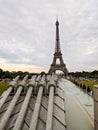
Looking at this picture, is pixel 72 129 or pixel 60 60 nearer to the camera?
pixel 72 129

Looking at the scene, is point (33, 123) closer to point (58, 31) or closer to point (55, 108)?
point (55, 108)

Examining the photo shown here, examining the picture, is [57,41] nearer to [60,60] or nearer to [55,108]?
[60,60]

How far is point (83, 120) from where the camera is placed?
864 cm

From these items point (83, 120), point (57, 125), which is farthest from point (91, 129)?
point (57, 125)

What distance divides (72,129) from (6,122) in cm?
294

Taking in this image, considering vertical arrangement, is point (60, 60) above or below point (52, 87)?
above

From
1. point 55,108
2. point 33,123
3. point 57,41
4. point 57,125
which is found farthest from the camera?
point 57,41


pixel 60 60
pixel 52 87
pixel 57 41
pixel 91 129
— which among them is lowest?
pixel 91 129

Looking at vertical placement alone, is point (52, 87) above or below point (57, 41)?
below

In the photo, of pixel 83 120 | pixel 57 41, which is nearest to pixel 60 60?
pixel 57 41

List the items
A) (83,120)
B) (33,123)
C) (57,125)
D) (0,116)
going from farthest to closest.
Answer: (83,120) → (0,116) → (57,125) → (33,123)

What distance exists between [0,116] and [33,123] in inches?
50.9

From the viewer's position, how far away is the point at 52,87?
7.18 metres

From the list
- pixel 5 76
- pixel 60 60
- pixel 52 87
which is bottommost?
pixel 52 87
